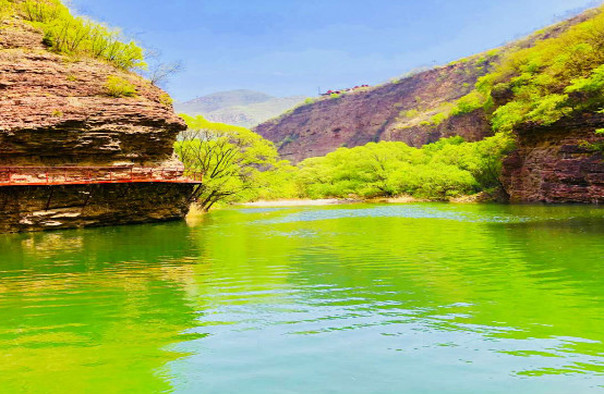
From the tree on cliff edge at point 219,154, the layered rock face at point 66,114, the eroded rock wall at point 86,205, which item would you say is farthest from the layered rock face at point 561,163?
the layered rock face at point 66,114

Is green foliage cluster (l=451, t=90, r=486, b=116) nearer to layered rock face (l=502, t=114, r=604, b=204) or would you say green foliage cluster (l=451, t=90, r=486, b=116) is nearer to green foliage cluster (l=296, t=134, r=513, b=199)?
green foliage cluster (l=296, t=134, r=513, b=199)

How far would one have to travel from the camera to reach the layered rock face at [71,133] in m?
21.2

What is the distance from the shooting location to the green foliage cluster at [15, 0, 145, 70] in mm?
25797

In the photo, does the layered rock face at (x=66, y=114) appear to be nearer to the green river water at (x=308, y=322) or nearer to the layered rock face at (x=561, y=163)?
the green river water at (x=308, y=322)

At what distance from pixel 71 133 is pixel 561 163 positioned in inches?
1477

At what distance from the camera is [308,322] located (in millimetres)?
6090

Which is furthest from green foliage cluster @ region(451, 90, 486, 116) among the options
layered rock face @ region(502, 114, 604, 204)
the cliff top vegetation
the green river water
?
the green river water

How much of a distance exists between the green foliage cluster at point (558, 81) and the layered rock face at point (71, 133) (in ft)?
92.2

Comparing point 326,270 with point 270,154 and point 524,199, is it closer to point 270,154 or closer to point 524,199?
point 270,154

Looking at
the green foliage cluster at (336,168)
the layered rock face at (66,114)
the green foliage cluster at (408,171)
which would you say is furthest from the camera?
the green foliage cluster at (408,171)

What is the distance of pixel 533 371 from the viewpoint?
4242 mm

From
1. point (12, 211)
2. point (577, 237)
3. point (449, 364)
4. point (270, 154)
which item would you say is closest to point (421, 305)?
point (449, 364)

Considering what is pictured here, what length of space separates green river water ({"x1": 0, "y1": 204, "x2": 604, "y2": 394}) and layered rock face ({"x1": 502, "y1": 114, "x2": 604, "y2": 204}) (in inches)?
1038

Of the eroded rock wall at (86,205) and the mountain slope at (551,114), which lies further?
the mountain slope at (551,114)
